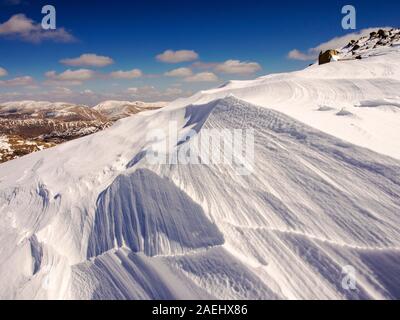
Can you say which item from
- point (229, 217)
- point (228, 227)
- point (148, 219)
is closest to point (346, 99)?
point (229, 217)

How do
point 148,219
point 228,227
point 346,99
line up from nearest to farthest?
point 228,227, point 148,219, point 346,99

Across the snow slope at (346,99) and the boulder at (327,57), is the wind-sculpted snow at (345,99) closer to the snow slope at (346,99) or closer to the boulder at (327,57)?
the snow slope at (346,99)

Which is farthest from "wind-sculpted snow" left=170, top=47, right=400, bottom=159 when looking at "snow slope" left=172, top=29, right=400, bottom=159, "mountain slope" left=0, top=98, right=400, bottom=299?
"mountain slope" left=0, top=98, right=400, bottom=299

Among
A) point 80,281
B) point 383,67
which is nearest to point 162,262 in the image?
point 80,281

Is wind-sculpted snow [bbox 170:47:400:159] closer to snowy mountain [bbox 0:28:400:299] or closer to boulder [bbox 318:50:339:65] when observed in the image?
snowy mountain [bbox 0:28:400:299]

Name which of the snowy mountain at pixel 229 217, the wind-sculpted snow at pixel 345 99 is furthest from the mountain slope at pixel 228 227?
the wind-sculpted snow at pixel 345 99

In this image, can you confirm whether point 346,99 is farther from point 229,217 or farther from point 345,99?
point 229,217
